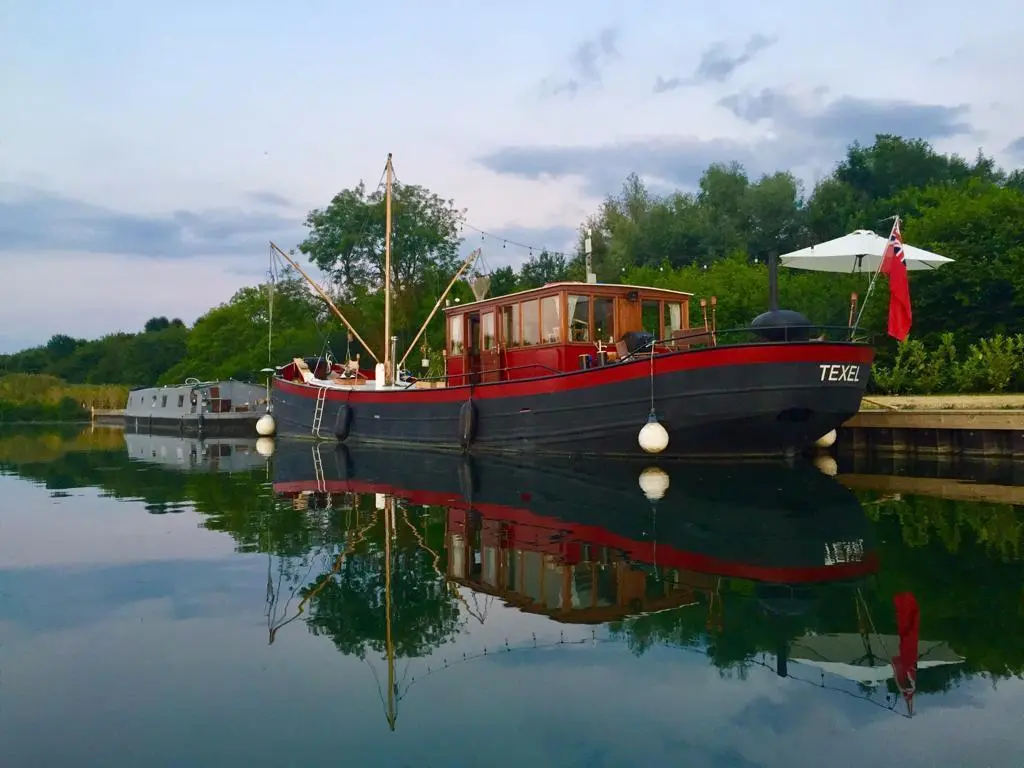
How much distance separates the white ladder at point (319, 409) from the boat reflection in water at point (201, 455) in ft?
5.13

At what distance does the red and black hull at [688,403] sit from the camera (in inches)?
473

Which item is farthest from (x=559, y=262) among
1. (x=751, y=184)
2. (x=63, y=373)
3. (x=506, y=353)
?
(x=63, y=373)

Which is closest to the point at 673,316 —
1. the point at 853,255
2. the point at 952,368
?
the point at 853,255

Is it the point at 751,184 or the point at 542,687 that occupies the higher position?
the point at 751,184

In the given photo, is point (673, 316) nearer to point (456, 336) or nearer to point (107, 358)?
point (456, 336)

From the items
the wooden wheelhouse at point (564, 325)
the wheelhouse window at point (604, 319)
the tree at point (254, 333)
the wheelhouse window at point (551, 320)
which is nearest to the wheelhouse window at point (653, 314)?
the wooden wheelhouse at point (564, 325)

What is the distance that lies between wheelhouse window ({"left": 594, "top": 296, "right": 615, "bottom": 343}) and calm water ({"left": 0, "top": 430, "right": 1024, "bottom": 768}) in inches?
217

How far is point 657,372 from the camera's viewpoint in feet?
42.0

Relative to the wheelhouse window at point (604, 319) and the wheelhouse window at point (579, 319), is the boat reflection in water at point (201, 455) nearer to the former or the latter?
the wheelhouse window at point (579, 319)

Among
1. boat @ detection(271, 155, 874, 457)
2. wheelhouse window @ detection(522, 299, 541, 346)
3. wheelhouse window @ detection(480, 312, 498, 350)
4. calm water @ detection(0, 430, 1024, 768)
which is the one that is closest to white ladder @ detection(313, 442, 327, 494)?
boat @ detection(271, 155, 874, 457)

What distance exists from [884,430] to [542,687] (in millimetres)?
13104

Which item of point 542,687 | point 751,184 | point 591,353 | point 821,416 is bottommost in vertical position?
point 542,687

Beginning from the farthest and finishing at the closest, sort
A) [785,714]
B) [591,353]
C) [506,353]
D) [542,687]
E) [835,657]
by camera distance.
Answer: [506,353] < [591,353] < [835,657] < [542,687] < [785,714]

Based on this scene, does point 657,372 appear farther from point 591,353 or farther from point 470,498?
point 470,498
